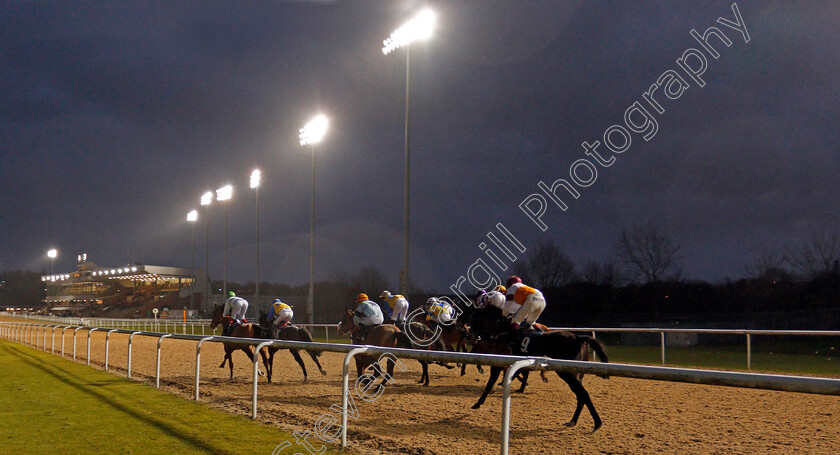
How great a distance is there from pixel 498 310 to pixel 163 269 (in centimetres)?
7385

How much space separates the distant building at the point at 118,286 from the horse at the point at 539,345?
57.5 meters

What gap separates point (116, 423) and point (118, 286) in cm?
8674

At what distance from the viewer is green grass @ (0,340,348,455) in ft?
16.1

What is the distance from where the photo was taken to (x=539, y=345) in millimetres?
6945

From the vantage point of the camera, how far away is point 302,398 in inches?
324

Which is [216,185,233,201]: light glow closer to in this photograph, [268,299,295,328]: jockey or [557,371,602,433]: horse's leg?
[268,299,295,328]: jockey

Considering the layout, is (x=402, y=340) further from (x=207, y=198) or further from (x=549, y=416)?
(x=207, y=198)

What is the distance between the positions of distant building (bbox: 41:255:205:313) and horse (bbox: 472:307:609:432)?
57491mm

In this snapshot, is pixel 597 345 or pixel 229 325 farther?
pixel 229 325

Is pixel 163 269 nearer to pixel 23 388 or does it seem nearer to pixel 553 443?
pixel 23 388

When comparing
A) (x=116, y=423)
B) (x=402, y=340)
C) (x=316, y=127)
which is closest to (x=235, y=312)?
(x=402, y=340)

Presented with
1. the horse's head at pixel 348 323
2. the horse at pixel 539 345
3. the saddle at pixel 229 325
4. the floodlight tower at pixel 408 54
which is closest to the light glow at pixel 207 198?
the floodlight tower at pixel 408 54

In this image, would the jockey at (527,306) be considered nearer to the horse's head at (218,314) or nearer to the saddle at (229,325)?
the saddle at (229,325)

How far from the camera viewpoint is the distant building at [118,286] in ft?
217
